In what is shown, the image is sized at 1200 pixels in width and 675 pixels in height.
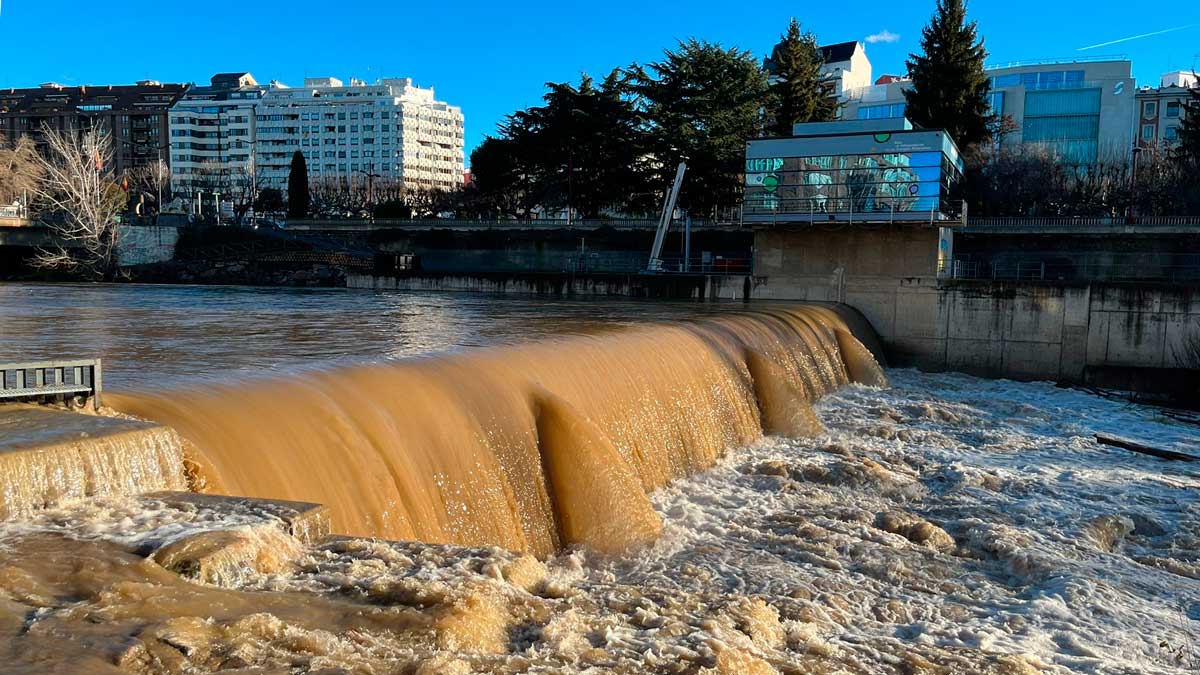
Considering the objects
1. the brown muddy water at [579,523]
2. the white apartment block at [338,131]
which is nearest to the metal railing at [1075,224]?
the brown muddy water at [579,523]

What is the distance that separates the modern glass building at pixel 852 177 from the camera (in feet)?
89.2

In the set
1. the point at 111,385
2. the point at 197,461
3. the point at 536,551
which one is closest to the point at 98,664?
the point at 197,461

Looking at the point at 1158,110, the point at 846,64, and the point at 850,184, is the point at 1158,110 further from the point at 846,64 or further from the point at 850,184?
the point at 850,184

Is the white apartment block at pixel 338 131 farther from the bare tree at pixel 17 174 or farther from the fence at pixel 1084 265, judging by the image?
the fence at pixel 1084 265

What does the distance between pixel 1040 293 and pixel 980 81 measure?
26.3m

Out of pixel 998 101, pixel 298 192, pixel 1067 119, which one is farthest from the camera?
pixel 998 101

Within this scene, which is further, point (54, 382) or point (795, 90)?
point (795, 90)

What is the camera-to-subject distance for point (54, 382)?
6.88 meters

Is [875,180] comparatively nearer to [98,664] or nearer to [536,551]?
[536,551]

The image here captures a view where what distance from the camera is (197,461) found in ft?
20.6

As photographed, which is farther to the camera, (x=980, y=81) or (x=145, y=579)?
(x=980, y=81)

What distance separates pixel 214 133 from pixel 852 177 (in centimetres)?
13453

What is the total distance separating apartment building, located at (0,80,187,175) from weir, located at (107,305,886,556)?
5494 inches

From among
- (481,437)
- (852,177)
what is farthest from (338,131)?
(481,437)
